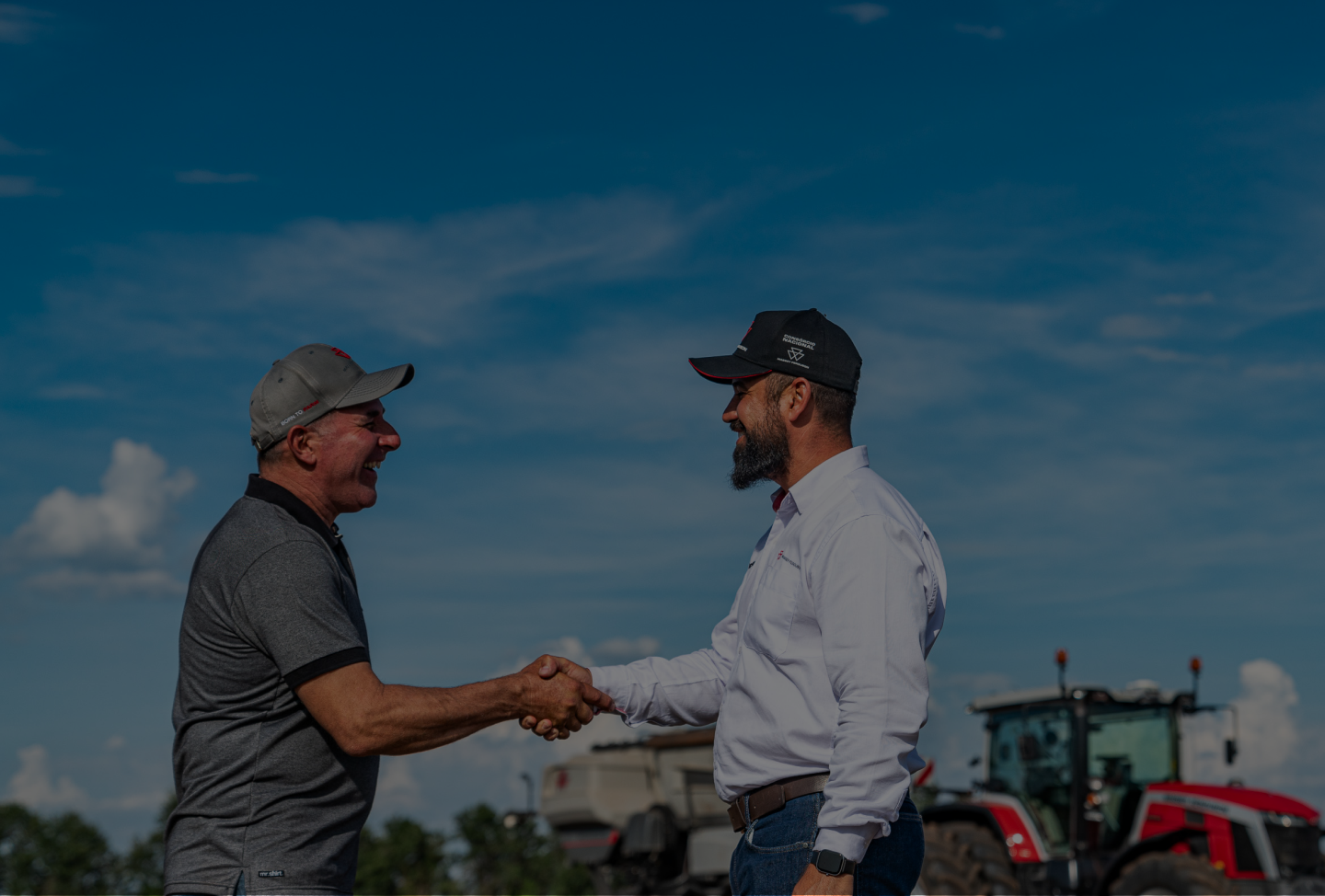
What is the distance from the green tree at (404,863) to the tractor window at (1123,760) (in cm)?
1940

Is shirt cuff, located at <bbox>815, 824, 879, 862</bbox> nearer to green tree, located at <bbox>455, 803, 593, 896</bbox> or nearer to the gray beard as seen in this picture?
the gray beard

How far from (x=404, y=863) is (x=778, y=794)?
30.8m

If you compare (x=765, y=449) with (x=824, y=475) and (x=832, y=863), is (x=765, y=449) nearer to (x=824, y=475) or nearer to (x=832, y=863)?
(x=824, y=475)

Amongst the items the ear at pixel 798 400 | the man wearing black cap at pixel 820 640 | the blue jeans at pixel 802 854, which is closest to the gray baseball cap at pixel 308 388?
the man wearing black cap at pixel 820 640

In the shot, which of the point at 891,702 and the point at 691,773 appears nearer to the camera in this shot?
the point at 891,702

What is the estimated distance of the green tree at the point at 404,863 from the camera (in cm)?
3045

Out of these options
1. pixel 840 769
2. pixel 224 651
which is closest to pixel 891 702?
pixel 840 769

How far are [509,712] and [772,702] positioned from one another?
1.01 metres

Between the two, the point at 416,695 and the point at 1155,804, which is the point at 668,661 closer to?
the point at 416,695

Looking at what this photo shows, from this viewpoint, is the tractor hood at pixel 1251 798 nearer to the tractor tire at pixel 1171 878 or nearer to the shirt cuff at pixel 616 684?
the tractor tire at pixel 1171 878

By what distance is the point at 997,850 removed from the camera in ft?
43.0

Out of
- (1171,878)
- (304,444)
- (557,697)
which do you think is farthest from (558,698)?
(1171,878)

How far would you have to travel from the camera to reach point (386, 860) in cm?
3167

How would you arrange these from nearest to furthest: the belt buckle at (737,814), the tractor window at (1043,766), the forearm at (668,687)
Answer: the belt buckle at (737,814), the forearm at (668,687), the tractor window at (1043,766)
